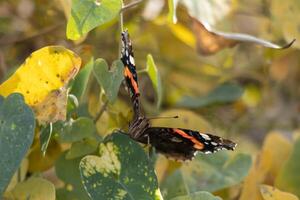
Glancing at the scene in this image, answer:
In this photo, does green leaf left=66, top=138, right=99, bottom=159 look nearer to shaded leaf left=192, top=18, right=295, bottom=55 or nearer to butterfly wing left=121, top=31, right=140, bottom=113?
butterfly wing left=121, top=31, right=140, bottom=113

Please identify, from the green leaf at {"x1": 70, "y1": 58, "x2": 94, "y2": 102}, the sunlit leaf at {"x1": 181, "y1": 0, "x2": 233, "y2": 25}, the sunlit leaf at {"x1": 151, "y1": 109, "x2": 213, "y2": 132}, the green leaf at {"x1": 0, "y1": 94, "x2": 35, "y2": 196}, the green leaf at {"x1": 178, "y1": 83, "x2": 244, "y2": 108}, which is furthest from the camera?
the green leaf at {"x1": 178, "y1": 83, "x2": 244, "y2": 108}

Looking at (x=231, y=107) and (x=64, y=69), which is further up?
(x=64, y=69)

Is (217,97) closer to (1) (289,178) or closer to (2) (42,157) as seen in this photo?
(1) (289,178)

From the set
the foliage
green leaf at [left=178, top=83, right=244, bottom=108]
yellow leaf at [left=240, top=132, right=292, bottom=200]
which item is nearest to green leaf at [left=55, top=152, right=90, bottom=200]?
the foliage

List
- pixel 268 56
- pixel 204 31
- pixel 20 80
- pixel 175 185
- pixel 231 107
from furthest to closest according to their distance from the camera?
pixel 231 107 → pixel 268 56 → pixel 204 31 → pixel 175 185 → pixel 20 80

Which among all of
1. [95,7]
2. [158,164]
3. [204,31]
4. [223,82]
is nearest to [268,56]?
[223,82]

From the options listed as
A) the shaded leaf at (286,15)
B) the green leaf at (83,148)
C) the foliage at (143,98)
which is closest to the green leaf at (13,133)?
Answer: the foliage at (143,98)

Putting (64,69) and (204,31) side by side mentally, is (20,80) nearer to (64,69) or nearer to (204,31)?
(64,69)

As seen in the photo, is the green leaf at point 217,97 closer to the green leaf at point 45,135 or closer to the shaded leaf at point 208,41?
the shaded leaf at point 208,41
